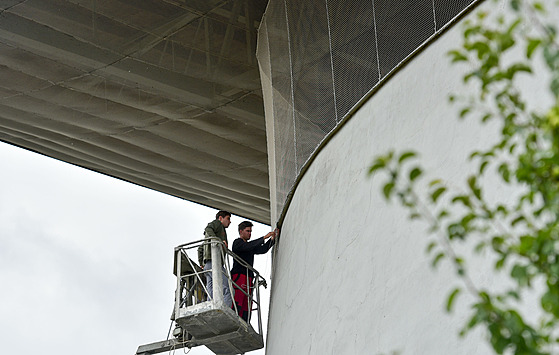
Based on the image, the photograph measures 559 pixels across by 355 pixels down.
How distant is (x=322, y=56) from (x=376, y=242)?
12.6 ft

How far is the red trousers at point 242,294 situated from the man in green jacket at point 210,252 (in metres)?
0.57

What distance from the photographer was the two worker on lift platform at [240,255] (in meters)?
14.2

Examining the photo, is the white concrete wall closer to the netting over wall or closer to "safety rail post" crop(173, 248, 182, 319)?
the netting over wall

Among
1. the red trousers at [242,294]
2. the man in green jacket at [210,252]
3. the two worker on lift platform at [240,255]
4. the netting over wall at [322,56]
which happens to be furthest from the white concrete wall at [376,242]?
the red trousers at [242,294]

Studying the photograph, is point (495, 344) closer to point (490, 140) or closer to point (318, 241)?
point (490, 140)

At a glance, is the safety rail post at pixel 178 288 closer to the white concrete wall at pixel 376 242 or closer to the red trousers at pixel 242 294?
the red trousers at pixel 242 294

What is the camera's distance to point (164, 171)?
23.5m

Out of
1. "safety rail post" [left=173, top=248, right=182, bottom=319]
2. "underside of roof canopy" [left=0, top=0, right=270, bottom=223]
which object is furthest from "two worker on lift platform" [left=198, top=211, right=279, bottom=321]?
"underside of roof canopy" [left=0, top=0, right=270, bottom=223]

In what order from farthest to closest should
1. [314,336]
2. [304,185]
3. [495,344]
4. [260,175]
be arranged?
[260,175] < [304,185] < [314,336] < [495,344]

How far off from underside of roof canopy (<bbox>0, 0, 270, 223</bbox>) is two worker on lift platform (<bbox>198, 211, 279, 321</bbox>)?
178 inches

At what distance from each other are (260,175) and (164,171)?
242 cm

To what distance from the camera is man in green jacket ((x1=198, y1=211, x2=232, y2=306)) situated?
45.6ft

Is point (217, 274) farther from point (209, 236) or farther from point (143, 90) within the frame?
point (143, 90)

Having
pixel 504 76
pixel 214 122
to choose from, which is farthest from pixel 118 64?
pixel 504 76
